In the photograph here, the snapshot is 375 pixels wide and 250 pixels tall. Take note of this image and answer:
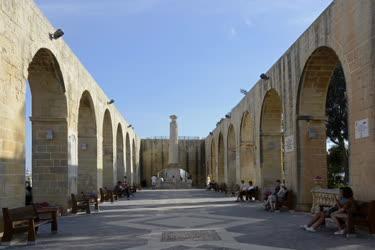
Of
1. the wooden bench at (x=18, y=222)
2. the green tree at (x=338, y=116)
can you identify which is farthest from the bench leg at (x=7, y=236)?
the green tree at (x=338, y=116)

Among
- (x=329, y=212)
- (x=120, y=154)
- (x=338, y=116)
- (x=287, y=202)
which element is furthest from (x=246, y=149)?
(x=329, y=212)

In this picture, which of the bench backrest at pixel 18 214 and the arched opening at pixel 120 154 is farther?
the arched opening at pixel 120 154

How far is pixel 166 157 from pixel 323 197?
35.7 metres

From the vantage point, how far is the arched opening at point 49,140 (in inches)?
563

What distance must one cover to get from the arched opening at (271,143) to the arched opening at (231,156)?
29.1 ft

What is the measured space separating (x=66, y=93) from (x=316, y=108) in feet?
22.9

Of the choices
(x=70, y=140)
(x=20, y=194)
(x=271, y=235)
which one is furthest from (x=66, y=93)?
(x=271, y=235)

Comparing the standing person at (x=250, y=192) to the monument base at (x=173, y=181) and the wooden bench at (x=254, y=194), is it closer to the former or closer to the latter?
the wooden bench at (x=254, y=194)

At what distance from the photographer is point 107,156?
81.9 ft

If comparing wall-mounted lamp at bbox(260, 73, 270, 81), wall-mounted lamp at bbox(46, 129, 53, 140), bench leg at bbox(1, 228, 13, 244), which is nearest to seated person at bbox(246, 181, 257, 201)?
wall-mounted lamp at bbox(260, 73, 270, 81)

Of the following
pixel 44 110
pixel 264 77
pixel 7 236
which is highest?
pixel 264 77

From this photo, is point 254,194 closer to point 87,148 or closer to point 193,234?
point 87,148

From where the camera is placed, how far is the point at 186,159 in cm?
4788

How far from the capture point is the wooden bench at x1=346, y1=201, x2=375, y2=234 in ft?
28.2
